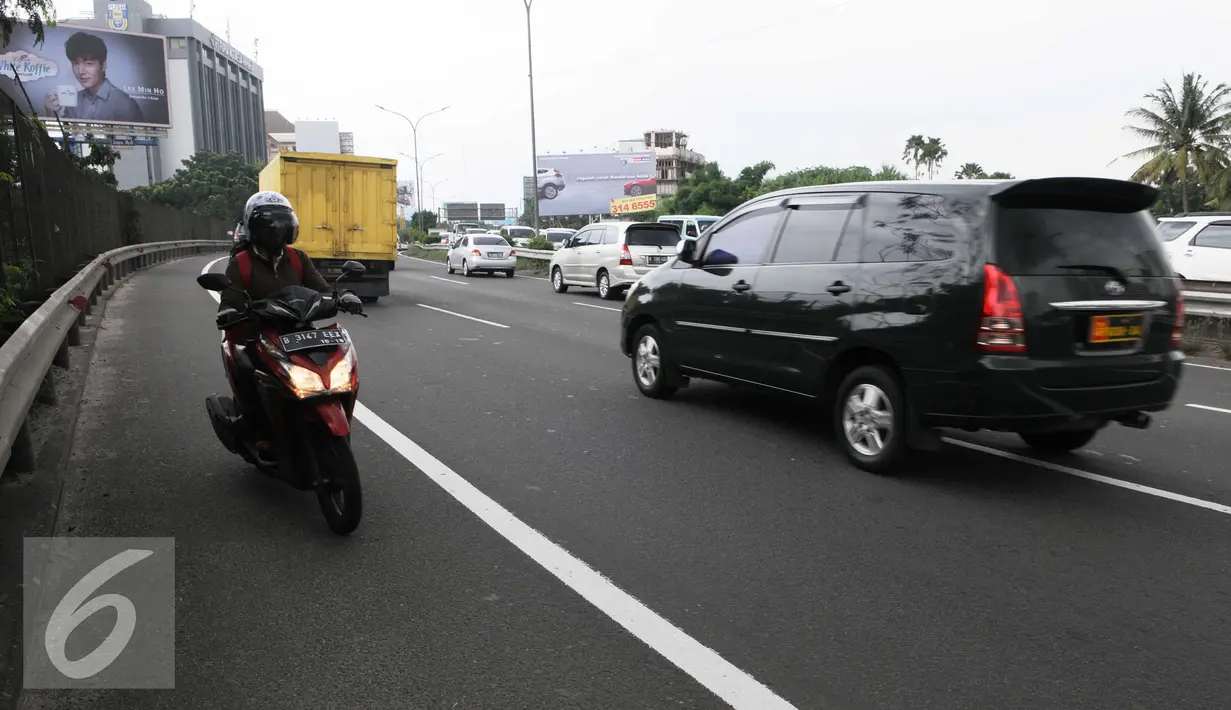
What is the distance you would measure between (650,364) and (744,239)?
1532 mm

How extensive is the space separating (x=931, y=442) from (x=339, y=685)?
11.7 ft

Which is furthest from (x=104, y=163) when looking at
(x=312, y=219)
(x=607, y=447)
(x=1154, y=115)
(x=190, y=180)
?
(x=1154, y=115)

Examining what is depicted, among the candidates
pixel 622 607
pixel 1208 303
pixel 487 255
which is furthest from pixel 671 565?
pixel 487 255

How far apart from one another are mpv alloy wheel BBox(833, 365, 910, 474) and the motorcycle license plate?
3098 mm

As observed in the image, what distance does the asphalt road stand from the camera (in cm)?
303

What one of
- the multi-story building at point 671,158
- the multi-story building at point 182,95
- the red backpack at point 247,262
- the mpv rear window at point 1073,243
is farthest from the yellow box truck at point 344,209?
the multi-story building at point 671,158

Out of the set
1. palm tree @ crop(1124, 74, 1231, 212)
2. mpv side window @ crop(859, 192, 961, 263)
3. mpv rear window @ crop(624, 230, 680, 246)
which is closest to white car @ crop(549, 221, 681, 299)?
mpv rear window @ crop(624, 230, 680, 246)

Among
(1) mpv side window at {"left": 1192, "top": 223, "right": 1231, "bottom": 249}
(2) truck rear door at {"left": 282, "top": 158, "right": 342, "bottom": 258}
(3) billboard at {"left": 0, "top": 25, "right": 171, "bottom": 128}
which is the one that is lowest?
(1) mpv side window at {"left": 1192, "top": 223, "right": 1231, "bottom": 249}

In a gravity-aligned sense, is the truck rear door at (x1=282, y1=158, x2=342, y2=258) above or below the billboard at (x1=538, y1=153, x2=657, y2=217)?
below

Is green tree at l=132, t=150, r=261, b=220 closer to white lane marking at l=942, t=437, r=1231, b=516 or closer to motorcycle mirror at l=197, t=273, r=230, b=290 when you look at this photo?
motorcycle mirror at l=197, t=273, r=230, b=290

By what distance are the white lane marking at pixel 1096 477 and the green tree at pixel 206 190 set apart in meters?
72.6

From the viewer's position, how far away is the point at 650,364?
7801mm

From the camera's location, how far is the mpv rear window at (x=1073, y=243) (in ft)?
16.0

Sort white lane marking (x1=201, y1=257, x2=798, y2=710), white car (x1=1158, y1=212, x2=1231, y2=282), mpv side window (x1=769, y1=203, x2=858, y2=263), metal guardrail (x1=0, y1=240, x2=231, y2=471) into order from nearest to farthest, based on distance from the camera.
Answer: white lane marking (x1=201, y1=257, x2=798, y2=710)
metal guardrail (x1=0, y1=240, x2=231, y2=471)
mpv side window (x1=769, y1=203, x2=858, y2=263)
white car (x1=1158, y1=212, x2=1231, y2=282)
